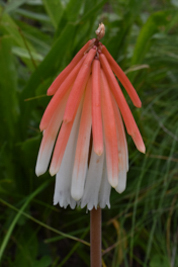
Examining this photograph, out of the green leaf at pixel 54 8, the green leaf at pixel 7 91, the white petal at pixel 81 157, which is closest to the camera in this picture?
the white petal at pixel 81 157

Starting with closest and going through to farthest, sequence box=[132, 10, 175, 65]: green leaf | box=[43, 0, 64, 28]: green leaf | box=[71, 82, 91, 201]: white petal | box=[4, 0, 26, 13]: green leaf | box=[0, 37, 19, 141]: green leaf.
Answer: box=[71, 82, 91, 201]: white petal, box=[0, 37, 19, 141]: green leaf, box=[132, 10, 175, 65]: green leaf, box=[4, 0, 26, 13]: green leaf, box=[43, 0, 64, 28]: green leaf

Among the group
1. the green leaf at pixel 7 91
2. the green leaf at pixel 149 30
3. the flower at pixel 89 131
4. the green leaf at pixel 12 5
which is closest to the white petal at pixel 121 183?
the flower at pixel 89 131

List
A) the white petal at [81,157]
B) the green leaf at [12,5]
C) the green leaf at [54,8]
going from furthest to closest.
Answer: the green leaf at [54,8] < the green leaf at [12,5] < the white petal at [81,157]

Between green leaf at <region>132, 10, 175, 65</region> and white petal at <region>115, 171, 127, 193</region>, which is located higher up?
green leaf at <region>132, 10, 175, 65</region>

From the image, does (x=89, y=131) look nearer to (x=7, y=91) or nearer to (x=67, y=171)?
(x=67, y=171)

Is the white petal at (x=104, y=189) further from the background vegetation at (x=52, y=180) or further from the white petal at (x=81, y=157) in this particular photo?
the background vegetation at (x=52, y=180)

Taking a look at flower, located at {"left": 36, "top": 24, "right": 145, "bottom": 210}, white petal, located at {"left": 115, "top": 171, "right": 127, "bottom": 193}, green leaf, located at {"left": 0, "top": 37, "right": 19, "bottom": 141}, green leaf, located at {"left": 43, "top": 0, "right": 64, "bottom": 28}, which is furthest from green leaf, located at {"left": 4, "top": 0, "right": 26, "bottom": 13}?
white petal, located at {"left": 115, "top": 171, "right": 127, "bottom": 193}

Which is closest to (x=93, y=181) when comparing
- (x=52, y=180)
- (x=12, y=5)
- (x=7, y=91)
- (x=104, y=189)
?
(x=104, y=189)

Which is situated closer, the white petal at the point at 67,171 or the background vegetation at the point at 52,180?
the white petal at the point at 67,171

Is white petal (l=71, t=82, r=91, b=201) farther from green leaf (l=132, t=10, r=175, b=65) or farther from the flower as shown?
green leaf (l=132, t=10, r=175, b=65)
